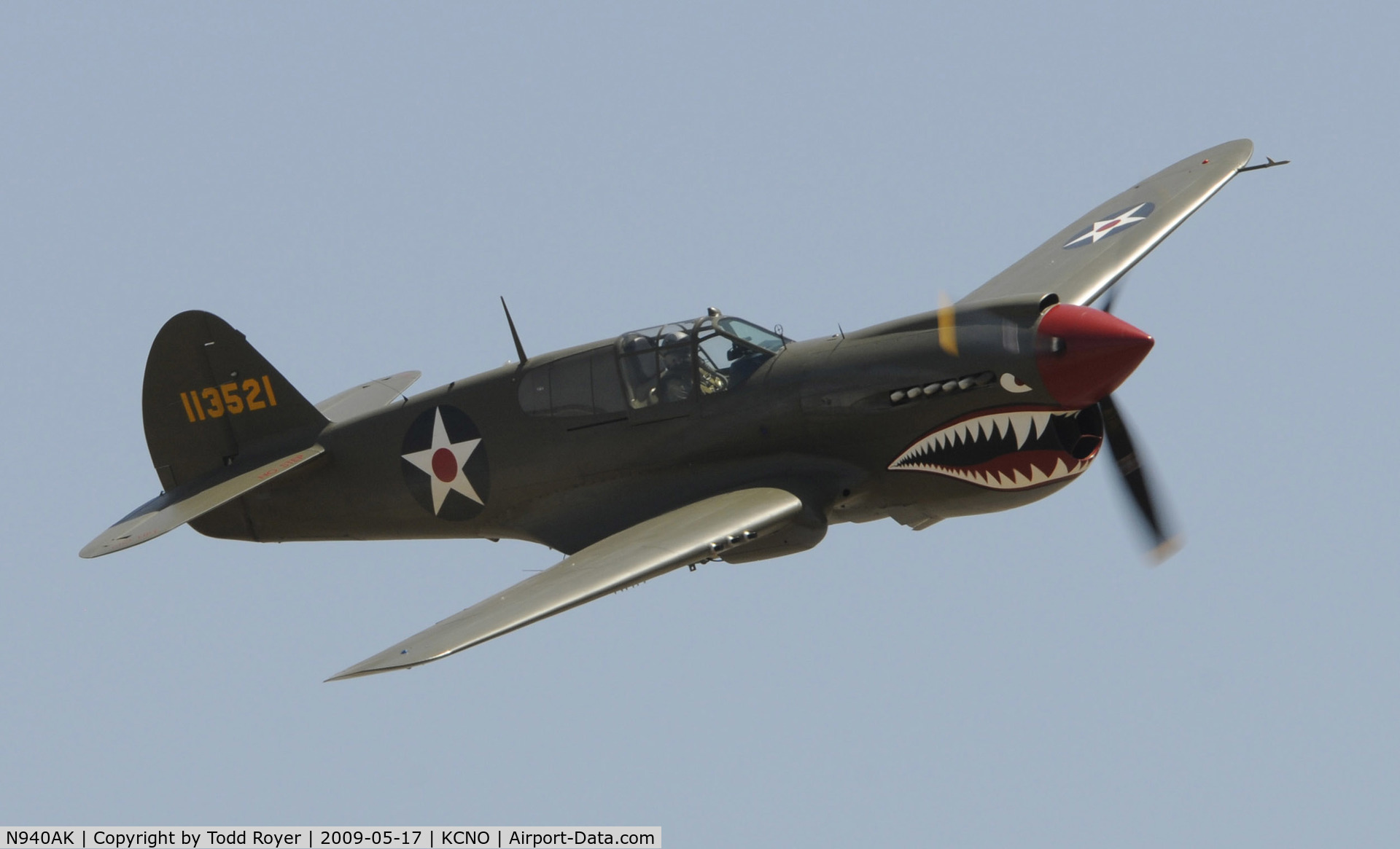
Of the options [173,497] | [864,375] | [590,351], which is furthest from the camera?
[173,497]

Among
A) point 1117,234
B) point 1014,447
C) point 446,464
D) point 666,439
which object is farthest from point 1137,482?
point 446,464

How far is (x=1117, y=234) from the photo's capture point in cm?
1836

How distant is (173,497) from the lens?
1772cm

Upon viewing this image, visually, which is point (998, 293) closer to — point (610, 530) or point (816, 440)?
point (816, 440)

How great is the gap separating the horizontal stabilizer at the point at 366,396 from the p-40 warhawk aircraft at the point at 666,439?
3.7 inches

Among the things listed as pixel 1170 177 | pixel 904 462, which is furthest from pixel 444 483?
pixel 1170 177

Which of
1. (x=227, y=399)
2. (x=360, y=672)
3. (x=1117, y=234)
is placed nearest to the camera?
(x=360, y=672)

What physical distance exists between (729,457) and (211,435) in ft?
17.3

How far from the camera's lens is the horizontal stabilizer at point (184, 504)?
17.0 metres

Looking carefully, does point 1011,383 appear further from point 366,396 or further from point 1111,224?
point 366,396

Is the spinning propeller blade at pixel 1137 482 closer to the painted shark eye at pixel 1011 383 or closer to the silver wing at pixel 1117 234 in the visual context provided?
the painted shark eye at pixel 1011 383

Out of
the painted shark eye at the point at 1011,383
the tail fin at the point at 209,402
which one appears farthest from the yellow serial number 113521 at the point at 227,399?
the painted shark eye at the point at 1011,383

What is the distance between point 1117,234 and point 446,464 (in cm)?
678

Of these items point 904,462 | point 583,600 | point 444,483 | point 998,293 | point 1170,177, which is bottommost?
point 583,600
